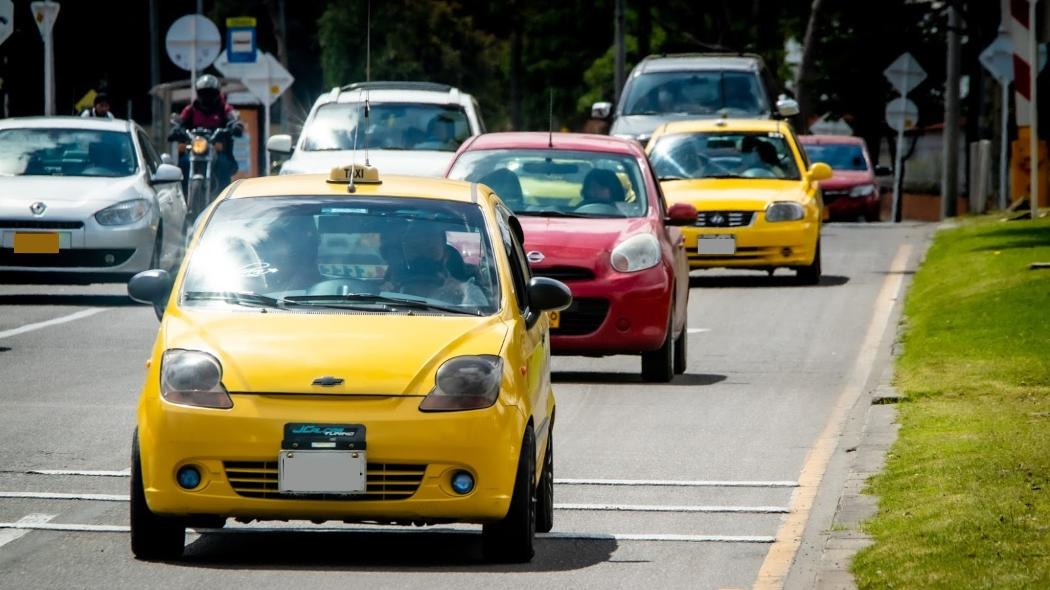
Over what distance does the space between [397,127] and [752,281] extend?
4.10 meters

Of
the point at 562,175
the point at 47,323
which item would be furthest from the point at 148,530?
the point at 47,323

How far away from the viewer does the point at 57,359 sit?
17.4m

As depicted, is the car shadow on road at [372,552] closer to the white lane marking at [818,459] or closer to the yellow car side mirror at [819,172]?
the white lane marking at [818,459]

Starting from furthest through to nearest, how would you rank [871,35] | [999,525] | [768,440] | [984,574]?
[871,35], [768,440], [999,525], [984,574]

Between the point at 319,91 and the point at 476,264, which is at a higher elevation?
the point at 476,264

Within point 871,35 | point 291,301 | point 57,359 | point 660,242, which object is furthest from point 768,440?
point 871,35

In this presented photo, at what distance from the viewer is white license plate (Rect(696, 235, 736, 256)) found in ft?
80.4

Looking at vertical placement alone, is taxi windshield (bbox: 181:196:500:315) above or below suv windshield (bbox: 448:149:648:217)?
above

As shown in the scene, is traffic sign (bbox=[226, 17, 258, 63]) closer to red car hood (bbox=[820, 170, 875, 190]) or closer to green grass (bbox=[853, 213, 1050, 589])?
red car hood (bbox=[820, 170, 875, 190])

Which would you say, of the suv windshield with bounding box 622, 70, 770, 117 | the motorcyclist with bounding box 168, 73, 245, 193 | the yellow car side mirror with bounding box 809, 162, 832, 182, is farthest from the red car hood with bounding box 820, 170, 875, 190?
the yellow car side mirror with bounding box 809, 162, 832, 182

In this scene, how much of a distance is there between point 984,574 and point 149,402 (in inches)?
117

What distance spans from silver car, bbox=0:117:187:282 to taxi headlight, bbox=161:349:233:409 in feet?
42.5

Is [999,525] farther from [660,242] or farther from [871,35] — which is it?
[871,35]

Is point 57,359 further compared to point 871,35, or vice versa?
point 871,35
